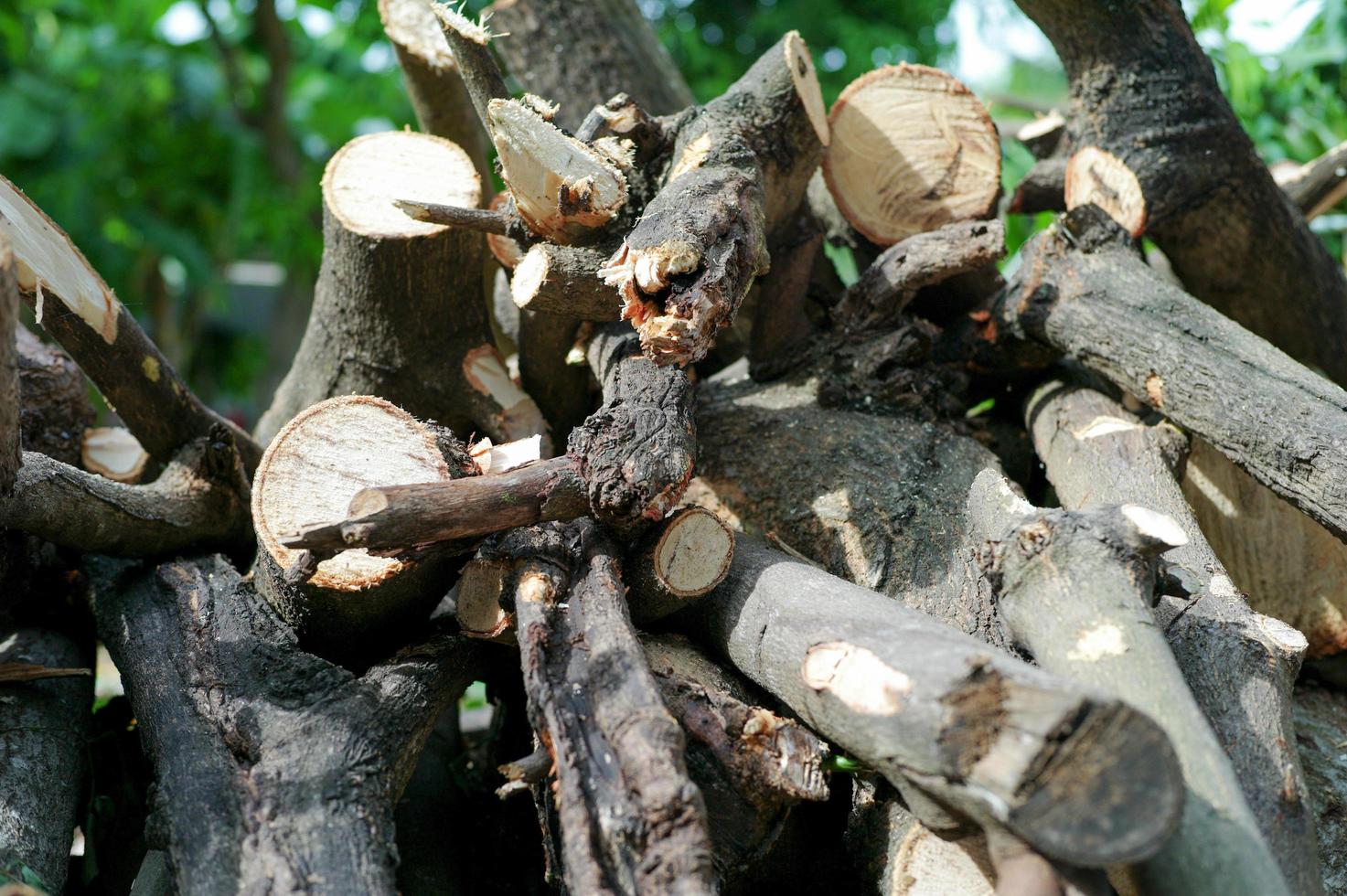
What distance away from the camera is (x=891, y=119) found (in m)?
2.78

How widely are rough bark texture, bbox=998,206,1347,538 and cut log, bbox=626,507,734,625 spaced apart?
3.59 ft

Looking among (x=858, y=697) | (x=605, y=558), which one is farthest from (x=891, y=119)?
(x=858, y=697)

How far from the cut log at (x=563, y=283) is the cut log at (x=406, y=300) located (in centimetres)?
36

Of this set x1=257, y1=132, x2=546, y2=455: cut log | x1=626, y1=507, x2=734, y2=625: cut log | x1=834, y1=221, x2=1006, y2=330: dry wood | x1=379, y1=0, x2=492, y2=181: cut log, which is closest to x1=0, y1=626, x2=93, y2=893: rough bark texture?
x1=257, y1=132, x2=546, y2=455: cut log

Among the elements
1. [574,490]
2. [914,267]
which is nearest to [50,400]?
[574,490]

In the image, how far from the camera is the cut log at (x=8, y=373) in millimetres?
1527

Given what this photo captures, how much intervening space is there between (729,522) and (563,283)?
683mm

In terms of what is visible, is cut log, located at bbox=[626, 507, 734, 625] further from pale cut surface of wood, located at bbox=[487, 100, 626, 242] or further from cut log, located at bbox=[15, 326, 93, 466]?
cut log, located at bbox=[15, 326, 93, 466]

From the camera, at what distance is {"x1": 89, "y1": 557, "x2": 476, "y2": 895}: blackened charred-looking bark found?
5.17 ft

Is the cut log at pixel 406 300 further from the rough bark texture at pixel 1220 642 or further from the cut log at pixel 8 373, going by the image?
the rough bark texture at pixel 1220 642

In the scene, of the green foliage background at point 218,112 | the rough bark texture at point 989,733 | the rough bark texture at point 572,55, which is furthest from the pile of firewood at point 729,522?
the green foliage background at point 218,112

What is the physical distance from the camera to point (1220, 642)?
1.83 meters

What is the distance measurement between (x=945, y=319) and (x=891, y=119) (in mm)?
597

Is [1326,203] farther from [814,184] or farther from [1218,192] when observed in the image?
[814,184]
